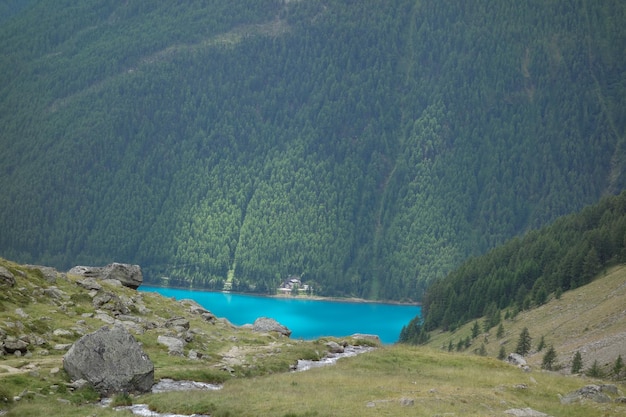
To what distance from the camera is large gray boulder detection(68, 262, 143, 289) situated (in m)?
73.0

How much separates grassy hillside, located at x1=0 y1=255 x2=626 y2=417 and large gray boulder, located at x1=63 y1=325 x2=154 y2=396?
1067 millimetres

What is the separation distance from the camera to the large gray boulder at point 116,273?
2874 inches

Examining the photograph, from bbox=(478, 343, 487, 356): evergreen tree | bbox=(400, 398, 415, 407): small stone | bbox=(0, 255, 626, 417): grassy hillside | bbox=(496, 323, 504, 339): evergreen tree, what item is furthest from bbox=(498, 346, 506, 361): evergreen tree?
bbox=(400, 398, 415, 407): small stone

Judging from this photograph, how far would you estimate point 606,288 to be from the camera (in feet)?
438

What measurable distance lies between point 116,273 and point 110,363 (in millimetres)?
28715

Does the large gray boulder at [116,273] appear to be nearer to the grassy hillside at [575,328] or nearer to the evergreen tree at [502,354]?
the grassy hillside at [575,328]

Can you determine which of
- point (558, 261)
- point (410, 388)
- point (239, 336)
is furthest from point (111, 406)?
point (558, 261)

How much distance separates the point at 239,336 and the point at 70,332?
15320 mm

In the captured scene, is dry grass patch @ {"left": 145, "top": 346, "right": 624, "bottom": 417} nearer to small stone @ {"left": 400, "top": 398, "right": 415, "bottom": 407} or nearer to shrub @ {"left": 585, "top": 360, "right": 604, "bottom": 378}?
small stone @ {"left": 400, "top": 398, "right": 415, "bottom": 407}

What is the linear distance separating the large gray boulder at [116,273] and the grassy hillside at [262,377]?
450 centimetres

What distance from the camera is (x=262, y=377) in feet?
171

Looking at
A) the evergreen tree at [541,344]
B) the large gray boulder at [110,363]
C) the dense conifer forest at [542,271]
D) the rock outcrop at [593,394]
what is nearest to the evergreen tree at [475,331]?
the dense conifer forest at [542,271]

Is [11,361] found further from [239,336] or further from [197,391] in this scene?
[239,336]

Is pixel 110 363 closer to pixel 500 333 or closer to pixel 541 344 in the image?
pixel 541 344
